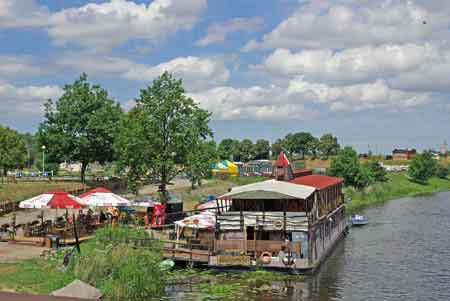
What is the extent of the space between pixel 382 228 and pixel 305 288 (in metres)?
28.6

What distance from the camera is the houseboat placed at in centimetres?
3011

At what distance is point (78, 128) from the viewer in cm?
6831

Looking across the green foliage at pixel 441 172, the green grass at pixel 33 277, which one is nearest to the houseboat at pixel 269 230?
the green grass at pixel 33 277

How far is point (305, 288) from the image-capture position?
92.6 ft

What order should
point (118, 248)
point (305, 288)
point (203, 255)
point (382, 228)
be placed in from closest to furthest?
point (118, 248) < point (305, 288) < point (203, 255) < point (382, 228)

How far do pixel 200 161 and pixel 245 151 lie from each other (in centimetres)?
13555

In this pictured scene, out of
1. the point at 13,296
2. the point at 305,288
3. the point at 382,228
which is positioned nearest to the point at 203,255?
the point at 305,288

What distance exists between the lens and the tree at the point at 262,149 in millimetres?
180288

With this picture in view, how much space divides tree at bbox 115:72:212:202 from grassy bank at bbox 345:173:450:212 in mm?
38488

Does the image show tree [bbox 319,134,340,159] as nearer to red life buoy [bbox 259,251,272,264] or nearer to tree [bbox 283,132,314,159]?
tree [bbox 283,132,314,159]

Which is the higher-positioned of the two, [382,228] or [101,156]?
[101,156]

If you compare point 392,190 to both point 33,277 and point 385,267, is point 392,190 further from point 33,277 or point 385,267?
point 33,277

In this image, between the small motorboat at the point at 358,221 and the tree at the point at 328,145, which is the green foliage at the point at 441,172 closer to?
the tree at the point at 328,145

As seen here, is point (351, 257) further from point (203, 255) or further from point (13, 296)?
point (13, 296)
